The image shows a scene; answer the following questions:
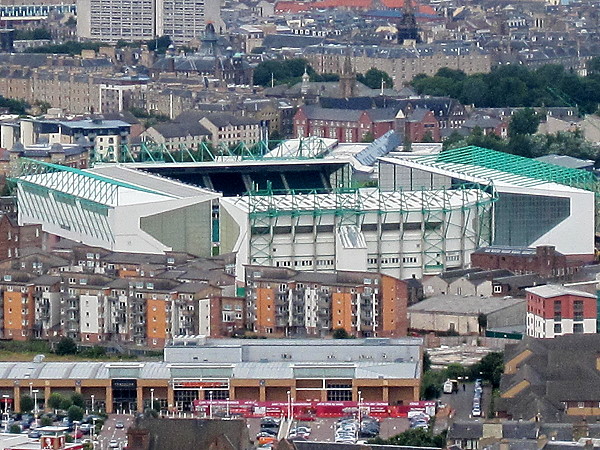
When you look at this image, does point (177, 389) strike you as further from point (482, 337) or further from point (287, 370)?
point (482, 337)

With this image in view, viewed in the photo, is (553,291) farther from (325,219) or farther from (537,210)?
(537,210)

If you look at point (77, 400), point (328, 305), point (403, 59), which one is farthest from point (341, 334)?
point (403, 59)

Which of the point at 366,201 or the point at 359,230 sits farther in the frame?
the point at 366,201

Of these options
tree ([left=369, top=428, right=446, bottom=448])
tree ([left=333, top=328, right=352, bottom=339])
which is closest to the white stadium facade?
tree ([left=333, top=328, right=352, bottom=339])

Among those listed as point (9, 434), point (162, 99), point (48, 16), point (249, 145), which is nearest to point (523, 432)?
point (9, 434)

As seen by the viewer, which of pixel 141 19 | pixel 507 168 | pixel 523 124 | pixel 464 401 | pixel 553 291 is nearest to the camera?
pixel 464 401

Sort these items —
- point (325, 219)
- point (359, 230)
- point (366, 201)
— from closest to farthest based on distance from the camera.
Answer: point (325, 219), point (359, 230), point (366, 201)

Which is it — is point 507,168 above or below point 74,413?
above
